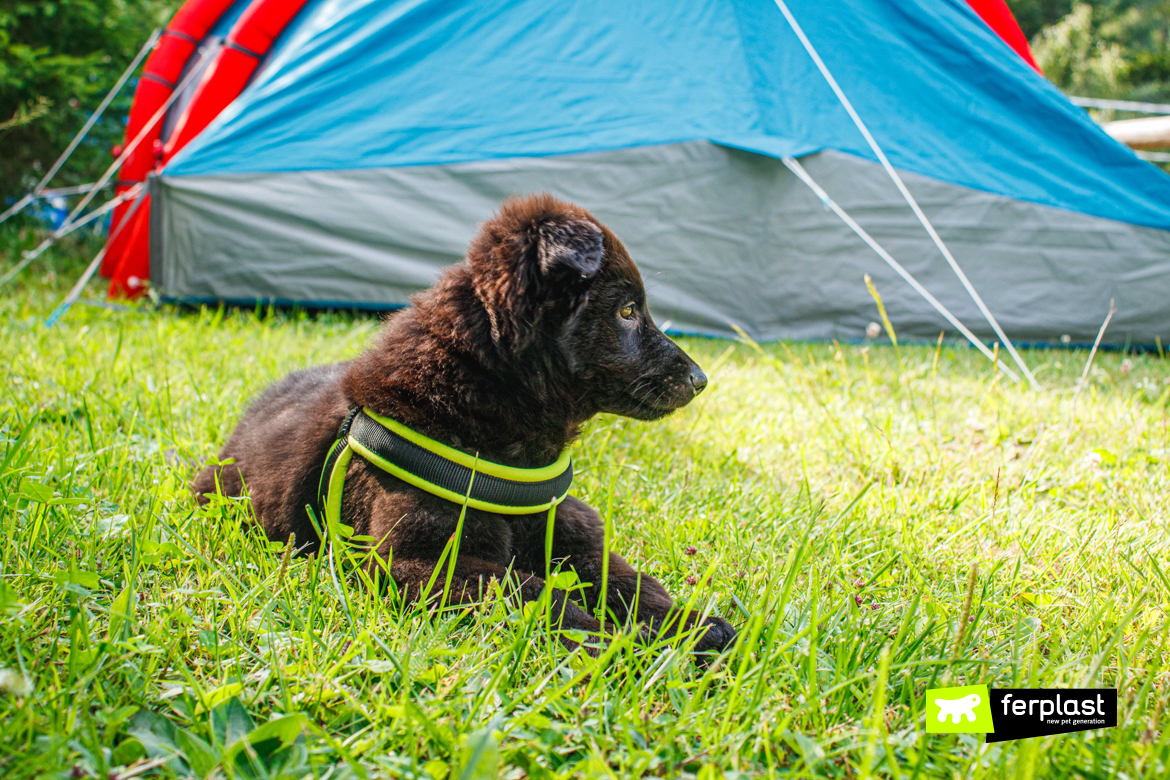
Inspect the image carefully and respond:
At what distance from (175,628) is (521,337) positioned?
828mm

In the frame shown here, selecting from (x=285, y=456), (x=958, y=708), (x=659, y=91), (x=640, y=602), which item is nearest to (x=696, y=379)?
(x=640, y=602)

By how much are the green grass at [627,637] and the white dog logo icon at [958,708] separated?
0.12ft

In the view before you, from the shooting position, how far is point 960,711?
1.03 meters

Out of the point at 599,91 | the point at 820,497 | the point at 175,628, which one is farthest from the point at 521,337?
the point at 599,91

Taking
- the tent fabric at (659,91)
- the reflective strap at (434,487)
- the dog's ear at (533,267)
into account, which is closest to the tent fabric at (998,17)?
the tent fabric at (659,91)

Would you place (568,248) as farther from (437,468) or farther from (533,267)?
(437,468)

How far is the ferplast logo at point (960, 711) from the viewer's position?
1.00 metres

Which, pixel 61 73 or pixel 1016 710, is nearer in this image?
pixel 1016 710

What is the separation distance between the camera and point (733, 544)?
5.50 ft

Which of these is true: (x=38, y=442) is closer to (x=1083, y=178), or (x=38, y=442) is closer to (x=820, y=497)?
(x=820, y=497)

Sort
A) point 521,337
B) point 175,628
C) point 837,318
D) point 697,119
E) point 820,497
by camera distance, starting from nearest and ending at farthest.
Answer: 1. point 175,628
2. point 521,337
3. point 820,497
4. point 697,119
5. point 837,318

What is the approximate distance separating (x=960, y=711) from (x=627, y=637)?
50 centimetres

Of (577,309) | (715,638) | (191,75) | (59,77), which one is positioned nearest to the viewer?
(715,638)

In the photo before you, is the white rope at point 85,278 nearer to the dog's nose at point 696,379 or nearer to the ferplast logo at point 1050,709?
the dog's nose at point 696,379
